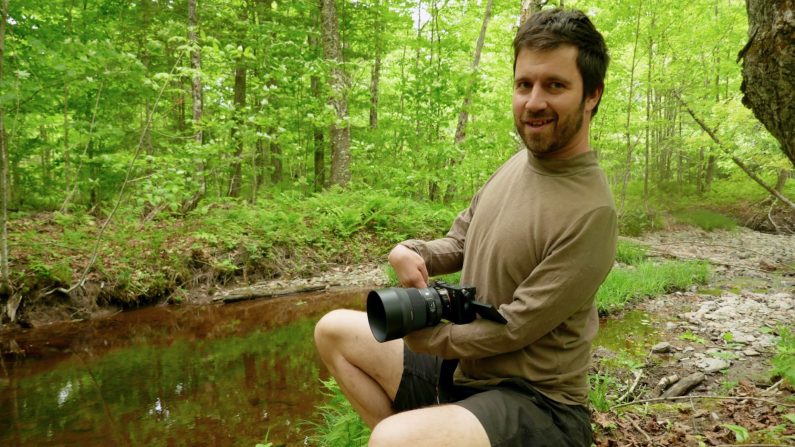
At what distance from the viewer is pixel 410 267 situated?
1.90 meters

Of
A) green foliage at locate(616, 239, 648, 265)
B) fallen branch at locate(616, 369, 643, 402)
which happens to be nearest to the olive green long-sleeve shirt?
fallen branch at locate(616, 369, 643, 402)

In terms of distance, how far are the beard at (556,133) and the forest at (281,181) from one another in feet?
3.89

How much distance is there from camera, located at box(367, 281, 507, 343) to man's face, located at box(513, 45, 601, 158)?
2.06 ft

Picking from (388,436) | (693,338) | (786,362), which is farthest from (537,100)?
(693,338)

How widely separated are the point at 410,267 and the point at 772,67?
1.92m

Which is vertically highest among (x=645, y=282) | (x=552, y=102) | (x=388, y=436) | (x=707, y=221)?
(x=552, y=102)

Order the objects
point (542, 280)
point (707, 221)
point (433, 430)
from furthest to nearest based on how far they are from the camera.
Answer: point (707, 221) < point (542, 280) < point (433, 430)

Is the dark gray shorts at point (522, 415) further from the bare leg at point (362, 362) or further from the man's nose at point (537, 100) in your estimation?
the man's nose at point (537, 100)

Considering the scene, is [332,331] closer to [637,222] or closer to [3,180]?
[3,180]

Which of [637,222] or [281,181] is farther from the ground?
[281,181]

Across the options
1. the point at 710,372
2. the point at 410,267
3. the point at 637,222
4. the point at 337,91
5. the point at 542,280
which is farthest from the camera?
the point at 637,222

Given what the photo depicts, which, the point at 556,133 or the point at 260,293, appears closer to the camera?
the point at 556,133

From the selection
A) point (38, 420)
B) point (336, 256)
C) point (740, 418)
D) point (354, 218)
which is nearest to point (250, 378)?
point (38, 420)

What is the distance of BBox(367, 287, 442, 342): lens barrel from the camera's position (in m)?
1.51
